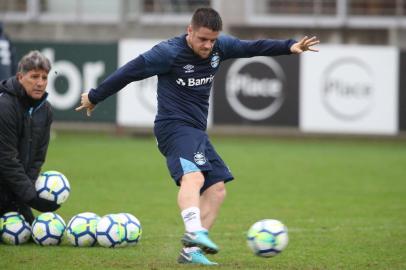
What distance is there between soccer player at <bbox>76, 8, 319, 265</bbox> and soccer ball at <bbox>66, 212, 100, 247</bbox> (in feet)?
3.71

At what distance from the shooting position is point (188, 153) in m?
7.41

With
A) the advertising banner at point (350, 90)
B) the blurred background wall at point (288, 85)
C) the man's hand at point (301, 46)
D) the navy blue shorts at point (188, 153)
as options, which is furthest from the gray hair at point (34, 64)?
the advertising banner at point (350, 90)

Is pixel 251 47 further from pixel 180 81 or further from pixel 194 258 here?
pixel 194 258

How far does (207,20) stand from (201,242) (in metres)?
1.70

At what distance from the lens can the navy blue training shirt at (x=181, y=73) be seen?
7395 millimetres

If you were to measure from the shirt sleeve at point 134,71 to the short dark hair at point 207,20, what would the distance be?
0.35 m

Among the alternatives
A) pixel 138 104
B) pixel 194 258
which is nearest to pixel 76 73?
pixel 138 104

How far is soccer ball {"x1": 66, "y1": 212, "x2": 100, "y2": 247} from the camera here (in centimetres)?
834

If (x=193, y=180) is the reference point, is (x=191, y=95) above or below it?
above

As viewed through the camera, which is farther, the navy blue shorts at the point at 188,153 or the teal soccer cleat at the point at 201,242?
the navy blue shorts at the point at 188,153

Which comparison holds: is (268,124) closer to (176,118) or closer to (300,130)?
(300,130)

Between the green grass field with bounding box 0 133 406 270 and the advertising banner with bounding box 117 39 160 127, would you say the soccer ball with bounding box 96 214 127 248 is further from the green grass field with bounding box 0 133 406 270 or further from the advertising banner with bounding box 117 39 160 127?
the advertising banner with bounding box 117 39 160 127

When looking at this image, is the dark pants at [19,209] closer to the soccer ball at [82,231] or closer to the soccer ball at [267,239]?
the soccer ball at [82,231]

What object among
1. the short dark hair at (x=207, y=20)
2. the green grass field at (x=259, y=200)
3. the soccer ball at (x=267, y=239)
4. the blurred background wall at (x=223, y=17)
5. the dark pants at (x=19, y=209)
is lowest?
the green grass field at (x=259, y=200)
